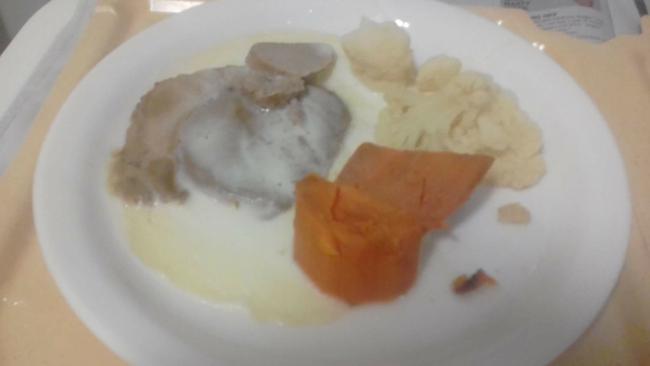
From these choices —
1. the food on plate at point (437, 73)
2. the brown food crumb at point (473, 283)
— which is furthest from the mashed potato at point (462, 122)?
the brown food crumb at point (473, 283)

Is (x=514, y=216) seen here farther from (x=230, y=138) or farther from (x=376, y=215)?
(x=230, y=138)

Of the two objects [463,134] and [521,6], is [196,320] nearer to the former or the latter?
[463,134]

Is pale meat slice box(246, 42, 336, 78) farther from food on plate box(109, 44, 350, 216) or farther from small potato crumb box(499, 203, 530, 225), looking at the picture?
small potato crumb box(499, 203, 530, 225)

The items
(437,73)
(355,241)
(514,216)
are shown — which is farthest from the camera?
(437,73)

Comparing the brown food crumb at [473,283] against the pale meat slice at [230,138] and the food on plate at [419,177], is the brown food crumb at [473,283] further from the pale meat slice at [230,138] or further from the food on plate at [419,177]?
the pale meat slice at [230,138]

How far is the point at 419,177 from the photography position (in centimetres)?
68

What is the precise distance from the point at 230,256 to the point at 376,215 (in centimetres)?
16

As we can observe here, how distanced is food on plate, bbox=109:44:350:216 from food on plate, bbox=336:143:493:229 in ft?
0.24

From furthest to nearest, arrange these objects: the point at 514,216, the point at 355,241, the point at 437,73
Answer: the point at 437,73
the point at 514,216
the point at 355,241

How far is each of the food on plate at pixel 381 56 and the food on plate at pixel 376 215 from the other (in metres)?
0.17

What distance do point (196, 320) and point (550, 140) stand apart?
0.44m

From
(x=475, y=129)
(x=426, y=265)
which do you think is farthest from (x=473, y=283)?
(x=475, y=129)

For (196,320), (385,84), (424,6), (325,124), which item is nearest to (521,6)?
(424,6)

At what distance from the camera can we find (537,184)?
0.75 m
